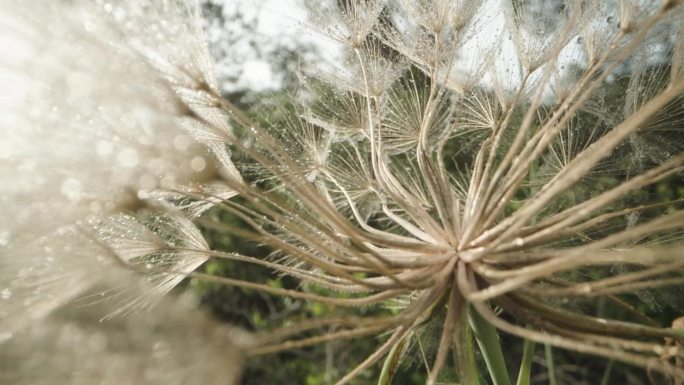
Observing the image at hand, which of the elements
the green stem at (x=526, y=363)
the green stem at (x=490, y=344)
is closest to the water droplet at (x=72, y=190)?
the green stem at (x=490, y=344)

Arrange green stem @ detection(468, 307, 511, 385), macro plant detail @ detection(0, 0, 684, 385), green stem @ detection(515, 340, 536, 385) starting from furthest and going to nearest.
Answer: green stem @ detection(515, 340, 536, 385)
green stem @ detection(468, 307, 511, 385)
macro plant detail @ detection(0, 0, 684, 385)

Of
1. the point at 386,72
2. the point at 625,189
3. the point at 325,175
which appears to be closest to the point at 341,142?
the point at 325,175

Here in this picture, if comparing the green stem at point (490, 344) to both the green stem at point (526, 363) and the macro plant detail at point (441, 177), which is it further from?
the green stem at point (526, 363)

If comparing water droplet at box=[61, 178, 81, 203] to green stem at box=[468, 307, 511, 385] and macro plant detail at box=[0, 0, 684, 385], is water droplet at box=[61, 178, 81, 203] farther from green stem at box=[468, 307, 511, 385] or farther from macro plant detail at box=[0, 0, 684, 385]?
green stem at box=[468, 307, 511, 385]

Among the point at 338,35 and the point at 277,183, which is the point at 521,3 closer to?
the point at 338,35

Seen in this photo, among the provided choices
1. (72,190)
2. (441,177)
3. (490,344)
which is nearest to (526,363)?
(490,344)

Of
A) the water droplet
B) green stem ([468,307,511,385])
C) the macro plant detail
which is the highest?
the macro plant detail

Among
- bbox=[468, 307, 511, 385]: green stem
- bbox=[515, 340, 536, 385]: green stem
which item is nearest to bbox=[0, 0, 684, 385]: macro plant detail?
bbox=[468, 307, 511, 385]: green stem

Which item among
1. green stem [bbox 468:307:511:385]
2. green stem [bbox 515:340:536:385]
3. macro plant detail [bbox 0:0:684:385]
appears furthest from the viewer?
green stem [bbox 515:340:536:385]
